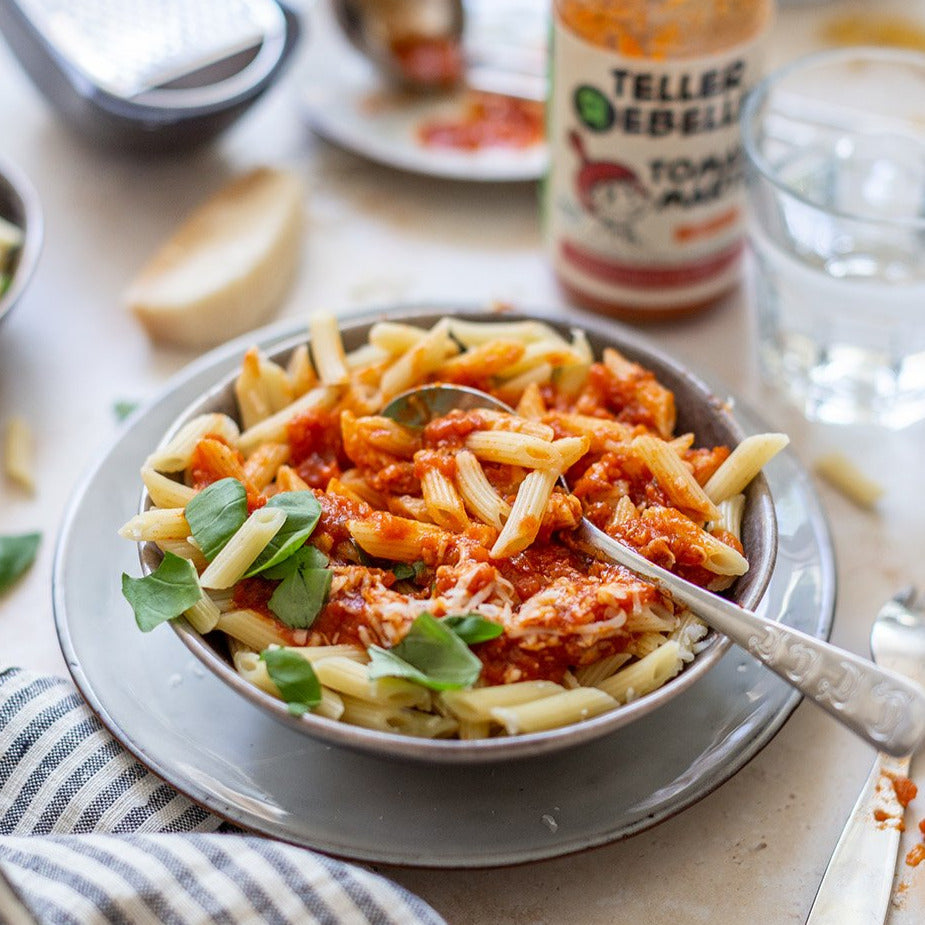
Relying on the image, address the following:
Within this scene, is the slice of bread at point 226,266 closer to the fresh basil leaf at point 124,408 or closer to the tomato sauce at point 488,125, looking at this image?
the fresh basil leaf at point 124,408

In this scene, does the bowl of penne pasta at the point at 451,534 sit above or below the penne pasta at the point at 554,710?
above

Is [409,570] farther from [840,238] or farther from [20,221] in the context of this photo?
[20,221]

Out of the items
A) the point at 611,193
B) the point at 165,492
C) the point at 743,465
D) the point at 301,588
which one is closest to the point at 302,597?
the point at 301,588

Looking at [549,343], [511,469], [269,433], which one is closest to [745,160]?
[549,343]

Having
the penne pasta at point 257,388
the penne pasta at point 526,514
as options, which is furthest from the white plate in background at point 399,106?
the penne pasta at point 526,514

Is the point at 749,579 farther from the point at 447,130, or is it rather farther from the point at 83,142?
the point at 83,142

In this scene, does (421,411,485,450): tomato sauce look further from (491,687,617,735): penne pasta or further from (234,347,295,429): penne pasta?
(491,687,617,735): penne pasta
